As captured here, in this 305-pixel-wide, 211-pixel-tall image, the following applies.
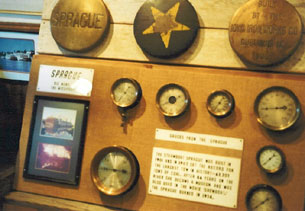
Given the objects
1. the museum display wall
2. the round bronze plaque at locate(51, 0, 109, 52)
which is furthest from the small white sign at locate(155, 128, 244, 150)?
the round bronze plaque at locate(51, 0, 109, 52)

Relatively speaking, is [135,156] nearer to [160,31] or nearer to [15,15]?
[160,31]

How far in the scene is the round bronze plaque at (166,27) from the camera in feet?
5.18

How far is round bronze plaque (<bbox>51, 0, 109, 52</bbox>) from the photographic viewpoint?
1703 mm

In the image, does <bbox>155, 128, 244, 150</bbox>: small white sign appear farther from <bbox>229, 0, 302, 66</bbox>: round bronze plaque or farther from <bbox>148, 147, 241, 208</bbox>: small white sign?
<bbox>229, 0, 302, 66</bbox>: round bronze plaque

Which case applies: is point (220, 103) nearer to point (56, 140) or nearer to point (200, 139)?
point (200, 139)

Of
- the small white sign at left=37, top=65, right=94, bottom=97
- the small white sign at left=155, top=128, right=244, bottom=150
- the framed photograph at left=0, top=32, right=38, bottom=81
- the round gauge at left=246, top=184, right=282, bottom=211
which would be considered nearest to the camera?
the round gauge at left=246, top=184, right=282, bottom=211

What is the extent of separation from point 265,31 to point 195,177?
967 millimetres

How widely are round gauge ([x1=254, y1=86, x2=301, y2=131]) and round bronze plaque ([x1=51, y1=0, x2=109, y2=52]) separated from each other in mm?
1108

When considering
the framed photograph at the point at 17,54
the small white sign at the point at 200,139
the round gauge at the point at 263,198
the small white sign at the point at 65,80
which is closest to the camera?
the round gauge at the point at 263,198

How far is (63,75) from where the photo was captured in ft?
5.69

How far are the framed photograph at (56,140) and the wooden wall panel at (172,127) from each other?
47 millimetres

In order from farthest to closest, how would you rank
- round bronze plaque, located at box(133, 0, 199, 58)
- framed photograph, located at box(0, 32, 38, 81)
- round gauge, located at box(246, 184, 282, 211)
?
1. framed photograph, located at box(0, 32, 38, 81)
2. round bronze plaque, located at box(133, 0, 199, 58)
3. round gauge, located at box(246, 184, 282, 211)

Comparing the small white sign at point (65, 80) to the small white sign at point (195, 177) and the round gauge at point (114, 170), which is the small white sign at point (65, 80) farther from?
the small white sign at point (195, 177)

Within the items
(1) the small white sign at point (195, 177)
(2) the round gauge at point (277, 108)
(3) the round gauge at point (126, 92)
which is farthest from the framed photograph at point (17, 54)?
(2) the round gauge at point (277, 108)
